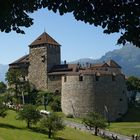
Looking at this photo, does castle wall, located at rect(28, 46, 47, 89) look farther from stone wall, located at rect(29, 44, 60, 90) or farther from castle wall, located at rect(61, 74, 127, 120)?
castle wall, located at rect(61, 74, 127, 120)

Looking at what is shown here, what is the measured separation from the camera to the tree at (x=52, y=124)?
47.2 meters

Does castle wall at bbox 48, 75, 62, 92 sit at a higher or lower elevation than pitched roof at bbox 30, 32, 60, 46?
lower

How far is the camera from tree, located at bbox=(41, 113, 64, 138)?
155ft

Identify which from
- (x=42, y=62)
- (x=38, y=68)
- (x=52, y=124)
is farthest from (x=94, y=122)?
(x=38, y=68)

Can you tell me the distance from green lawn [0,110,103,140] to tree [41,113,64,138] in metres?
0.78

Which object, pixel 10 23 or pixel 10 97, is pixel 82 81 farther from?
pixel 10 23

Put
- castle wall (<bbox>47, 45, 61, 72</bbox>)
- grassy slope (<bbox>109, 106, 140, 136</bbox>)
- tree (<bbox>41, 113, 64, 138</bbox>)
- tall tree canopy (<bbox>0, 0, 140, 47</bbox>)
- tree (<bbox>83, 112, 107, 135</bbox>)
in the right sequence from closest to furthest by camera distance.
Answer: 1. tall tree canopy (<bbox>0, 0, 140, 47</bbox>)
2. tree (<bbox>41, 113, 64, 138</bbox>)
3. tree (<bbox>83, 112, 107, 135</bbox>)
4. grassy slope (<bbox>109, 106, 140, 136</bbox>)
5. castle wall (<bbox>47, 45, 61, 72</bbox>)

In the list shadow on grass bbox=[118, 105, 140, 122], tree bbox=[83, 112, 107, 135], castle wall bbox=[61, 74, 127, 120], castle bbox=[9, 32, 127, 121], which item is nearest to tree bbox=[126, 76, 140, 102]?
shadow on grass bbox=[118, 105, 140, 122]

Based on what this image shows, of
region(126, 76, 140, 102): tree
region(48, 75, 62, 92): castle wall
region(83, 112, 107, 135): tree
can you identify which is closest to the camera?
region(83, 112, 107, 135): tree

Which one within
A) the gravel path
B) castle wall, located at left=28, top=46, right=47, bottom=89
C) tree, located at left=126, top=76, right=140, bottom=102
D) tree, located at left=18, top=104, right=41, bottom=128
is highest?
castle wall, located at left=28, top=46, right=47, bottom=89

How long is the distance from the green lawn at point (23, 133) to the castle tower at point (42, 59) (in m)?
24.7

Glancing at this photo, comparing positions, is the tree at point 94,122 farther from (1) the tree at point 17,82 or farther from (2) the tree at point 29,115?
(1) the tree at point 17,82

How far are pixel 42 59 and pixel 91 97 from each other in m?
16.5

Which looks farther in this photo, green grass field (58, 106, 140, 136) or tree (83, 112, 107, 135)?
green grass field (58, 106, 140, 136)
